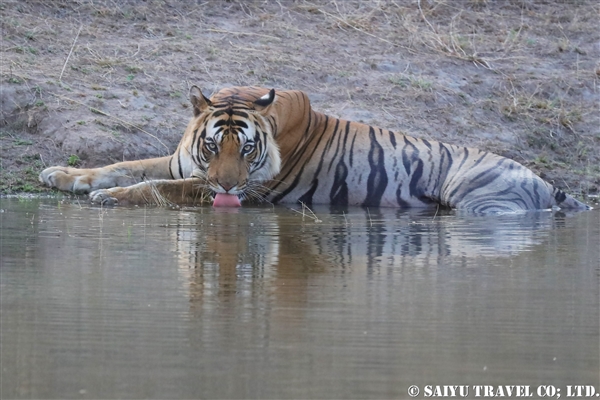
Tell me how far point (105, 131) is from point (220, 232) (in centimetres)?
329

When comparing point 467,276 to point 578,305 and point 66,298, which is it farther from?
point 66,298

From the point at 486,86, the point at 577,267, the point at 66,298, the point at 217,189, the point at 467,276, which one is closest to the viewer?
the point at 66,298

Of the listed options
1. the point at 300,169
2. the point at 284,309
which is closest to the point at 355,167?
the point at 300,169

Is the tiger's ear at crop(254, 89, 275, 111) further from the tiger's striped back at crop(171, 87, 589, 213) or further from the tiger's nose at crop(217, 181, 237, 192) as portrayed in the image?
the tiger's nose at crop(217, 181, 237, 192)

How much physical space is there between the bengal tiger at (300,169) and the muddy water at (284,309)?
→ 1.51m

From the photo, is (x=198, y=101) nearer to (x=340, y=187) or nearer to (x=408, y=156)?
(x=340, y=187)

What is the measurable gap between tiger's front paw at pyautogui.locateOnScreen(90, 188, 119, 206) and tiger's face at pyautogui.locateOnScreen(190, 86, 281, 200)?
0.67m

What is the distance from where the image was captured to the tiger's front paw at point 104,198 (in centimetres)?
786

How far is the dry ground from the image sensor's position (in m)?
9.52

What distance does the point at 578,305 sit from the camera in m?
4.51

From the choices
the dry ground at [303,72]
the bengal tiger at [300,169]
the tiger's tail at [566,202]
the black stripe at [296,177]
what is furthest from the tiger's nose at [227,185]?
the tiger's tail at [566,202]

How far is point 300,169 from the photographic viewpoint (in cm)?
886

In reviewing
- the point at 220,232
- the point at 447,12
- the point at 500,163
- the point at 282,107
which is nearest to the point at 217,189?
the point at 282,107

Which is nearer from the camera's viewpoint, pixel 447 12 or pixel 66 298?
pixel 66 298
